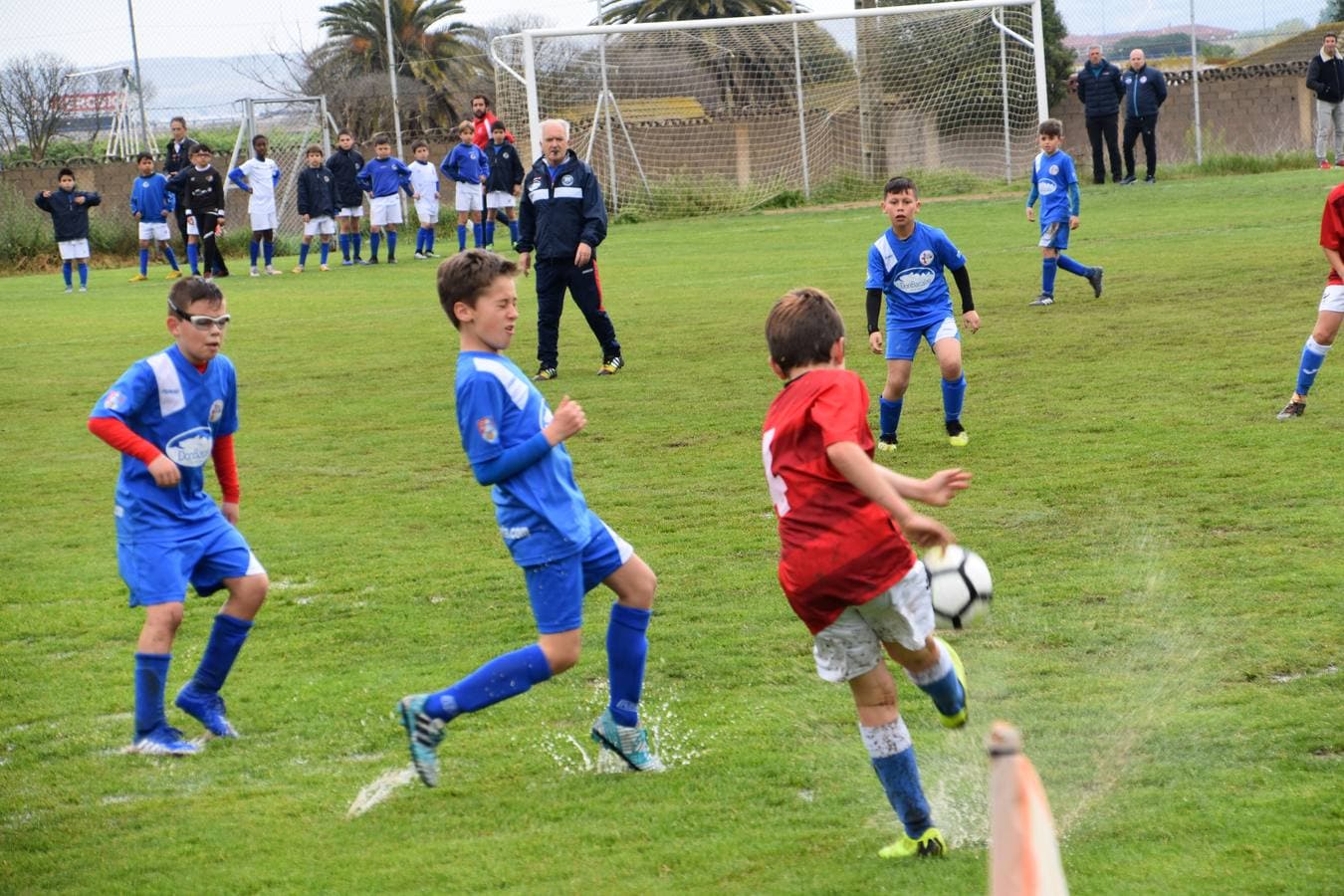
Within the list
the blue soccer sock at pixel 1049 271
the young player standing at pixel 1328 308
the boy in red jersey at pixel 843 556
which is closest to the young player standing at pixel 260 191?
the blue soccer sock at pixel 1049 271

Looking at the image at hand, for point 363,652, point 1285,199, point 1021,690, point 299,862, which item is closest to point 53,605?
point 363,652

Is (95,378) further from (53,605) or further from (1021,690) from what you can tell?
(1021,690)

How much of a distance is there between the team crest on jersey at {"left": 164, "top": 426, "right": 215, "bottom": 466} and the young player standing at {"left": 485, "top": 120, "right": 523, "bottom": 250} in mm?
18421

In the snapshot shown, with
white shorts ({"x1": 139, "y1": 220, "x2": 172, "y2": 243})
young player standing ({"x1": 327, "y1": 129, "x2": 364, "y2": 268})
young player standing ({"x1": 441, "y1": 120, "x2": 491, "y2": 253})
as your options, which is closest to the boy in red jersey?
young player standing ({"x1": 441, "y1": 120, "x2": 491, "y2": 253})

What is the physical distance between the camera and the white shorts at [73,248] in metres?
23.9

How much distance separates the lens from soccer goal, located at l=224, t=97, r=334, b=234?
30.1 metres

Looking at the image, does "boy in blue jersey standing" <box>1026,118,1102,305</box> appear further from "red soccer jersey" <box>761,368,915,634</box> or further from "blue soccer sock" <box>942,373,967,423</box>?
"red soccer jersey" <box>761,368,915,634</box>

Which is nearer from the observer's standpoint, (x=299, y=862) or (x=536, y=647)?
(x=299, y=862)

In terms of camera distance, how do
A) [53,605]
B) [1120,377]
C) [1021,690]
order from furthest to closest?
1. [1120,377]
2. [53,605]
3. [1021,690]

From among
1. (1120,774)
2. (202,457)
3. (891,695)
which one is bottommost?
(1120,774)

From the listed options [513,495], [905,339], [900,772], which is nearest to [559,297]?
[905,339]

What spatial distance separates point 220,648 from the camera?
508cm

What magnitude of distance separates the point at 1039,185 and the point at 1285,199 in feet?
31.1

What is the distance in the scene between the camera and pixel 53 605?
6914 mm
